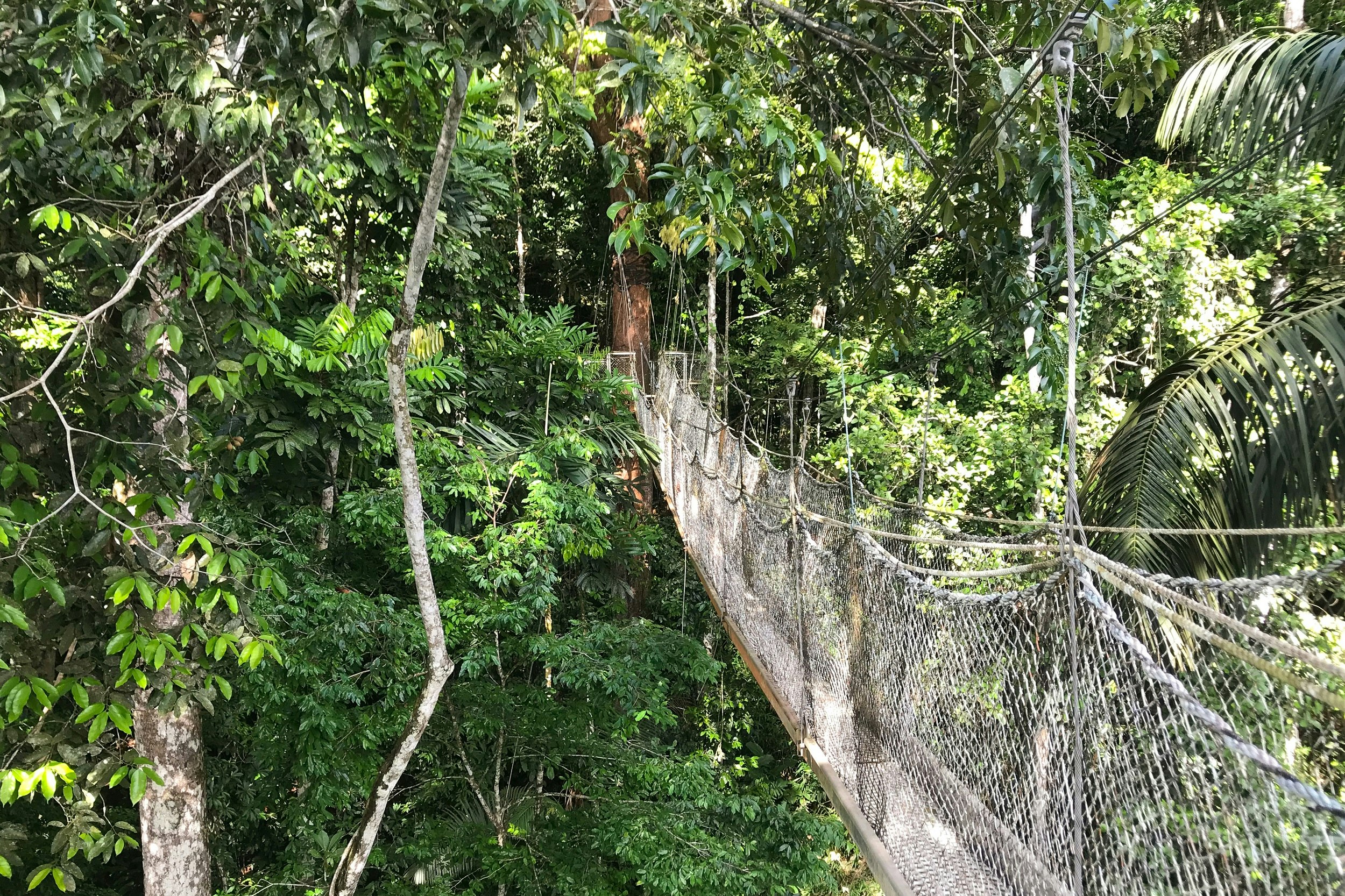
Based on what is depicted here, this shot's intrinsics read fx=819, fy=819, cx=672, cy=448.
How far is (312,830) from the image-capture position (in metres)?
3.65

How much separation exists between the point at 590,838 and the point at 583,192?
5683mm

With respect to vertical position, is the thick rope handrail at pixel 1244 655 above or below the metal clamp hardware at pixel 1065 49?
below

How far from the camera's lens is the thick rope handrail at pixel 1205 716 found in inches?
25.3

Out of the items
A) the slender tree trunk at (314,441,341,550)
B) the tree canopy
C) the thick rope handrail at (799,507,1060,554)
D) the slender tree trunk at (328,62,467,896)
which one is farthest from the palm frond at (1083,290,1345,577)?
the slender tree trunk at (314,441,341,550)

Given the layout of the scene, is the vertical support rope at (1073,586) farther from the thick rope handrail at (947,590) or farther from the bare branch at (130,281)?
the bare branch at (130,281)

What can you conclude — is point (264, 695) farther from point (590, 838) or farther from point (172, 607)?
point (172, 607)

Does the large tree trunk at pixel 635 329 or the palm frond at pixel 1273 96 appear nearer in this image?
the palm frond at pixel 1273 96

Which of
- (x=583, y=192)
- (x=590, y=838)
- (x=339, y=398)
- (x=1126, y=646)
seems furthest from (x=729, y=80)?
(x=583, y=192)

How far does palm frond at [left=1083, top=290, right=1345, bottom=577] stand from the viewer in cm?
200

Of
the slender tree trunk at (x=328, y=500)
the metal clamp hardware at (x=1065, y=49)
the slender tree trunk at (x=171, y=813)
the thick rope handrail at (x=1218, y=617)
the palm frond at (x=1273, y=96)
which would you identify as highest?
the palm frond at (x=1273, y=96)

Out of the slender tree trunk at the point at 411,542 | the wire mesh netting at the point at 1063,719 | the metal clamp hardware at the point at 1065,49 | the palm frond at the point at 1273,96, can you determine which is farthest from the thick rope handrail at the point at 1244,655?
the palm frond at the point at 1273,96

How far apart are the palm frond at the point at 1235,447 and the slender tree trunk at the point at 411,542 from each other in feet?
5.94

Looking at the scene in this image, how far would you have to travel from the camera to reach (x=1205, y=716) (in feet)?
2.50

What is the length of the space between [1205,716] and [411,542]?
57.0 inches
